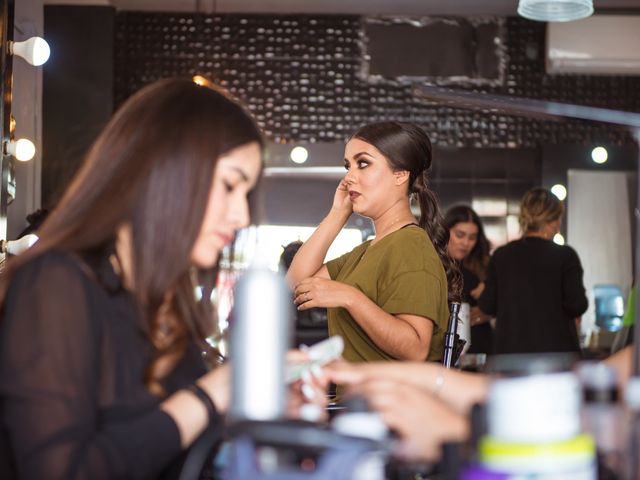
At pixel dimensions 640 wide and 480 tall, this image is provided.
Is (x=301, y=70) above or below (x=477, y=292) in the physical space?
above

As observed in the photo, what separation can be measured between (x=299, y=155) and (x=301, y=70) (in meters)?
0.56

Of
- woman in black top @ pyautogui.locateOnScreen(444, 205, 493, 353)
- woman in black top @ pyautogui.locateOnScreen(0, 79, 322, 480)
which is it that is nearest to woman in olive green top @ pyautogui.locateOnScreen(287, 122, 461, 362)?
woman in black top @ pyautogui.locateOnScreen(0, 79, 322, 480)

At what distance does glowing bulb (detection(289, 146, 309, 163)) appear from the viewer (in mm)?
6023

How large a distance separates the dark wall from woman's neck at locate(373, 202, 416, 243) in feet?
11.2

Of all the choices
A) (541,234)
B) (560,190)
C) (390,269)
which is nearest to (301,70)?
(560,190)

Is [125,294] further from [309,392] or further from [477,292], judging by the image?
[477,292]

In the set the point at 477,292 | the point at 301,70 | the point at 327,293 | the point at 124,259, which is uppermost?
the point at 301,70

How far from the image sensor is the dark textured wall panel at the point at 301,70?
6148 millimetres

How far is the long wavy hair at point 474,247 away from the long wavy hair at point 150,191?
3451 millimetres

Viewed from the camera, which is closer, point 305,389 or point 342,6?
point 305,389

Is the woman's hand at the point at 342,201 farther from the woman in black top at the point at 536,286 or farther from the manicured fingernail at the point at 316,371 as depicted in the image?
the manicured fingernail at the point at 316,371

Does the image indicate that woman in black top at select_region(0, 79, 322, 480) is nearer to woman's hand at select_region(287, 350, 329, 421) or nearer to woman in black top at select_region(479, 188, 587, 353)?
woman's hand at select_region(287, 350, 329, 421)

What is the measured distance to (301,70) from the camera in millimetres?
6168

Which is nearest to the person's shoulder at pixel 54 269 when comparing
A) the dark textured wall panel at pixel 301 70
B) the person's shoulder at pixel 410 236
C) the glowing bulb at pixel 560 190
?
the person's shoulder at pixel 410 236
